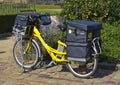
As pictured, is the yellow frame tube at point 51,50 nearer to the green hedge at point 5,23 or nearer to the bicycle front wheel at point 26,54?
the bicycle front wheel at point 26,54

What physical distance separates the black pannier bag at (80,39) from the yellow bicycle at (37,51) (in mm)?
87

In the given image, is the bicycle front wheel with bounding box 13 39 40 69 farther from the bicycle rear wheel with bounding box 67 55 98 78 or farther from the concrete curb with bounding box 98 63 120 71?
the concrete curb with bounding box 98 63 120 71

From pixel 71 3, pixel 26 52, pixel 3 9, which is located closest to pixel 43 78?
pixel 26 52

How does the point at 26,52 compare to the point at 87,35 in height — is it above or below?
below

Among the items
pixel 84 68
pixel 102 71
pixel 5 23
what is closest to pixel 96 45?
pixel 84 68

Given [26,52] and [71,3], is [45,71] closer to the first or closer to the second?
[26,52]

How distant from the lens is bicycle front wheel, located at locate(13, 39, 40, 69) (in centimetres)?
791

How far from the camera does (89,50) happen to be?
7012 millimetres

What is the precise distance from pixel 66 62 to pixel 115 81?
3.57ft

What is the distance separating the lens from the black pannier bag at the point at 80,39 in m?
6.96

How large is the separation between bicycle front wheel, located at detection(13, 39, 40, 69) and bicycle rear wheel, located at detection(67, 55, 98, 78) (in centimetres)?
86

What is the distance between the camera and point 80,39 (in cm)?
700

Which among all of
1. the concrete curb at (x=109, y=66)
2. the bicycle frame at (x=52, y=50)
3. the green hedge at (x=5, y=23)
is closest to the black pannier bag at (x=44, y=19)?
the bicycle frame at (x=52, y=50)

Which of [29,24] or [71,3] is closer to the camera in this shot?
[29,24]
